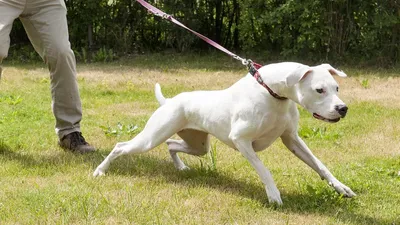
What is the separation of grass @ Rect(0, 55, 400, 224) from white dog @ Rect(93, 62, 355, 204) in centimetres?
21

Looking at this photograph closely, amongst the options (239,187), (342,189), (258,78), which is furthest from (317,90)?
(239,187)

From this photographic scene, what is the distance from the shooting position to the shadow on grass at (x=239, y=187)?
4.09m

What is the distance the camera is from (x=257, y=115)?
417cm

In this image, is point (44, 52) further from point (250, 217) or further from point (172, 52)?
point (172, 52)

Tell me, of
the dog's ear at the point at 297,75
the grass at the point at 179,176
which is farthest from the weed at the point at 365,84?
the dog's ear at the point at 297,75

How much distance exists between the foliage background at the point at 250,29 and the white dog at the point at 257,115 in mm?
7141

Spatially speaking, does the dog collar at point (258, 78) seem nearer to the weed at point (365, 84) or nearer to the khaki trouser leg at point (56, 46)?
the khaki trouser leg at point (56, 46)

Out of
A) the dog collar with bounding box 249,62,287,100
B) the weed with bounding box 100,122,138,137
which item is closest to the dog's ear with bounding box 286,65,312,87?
the dog collar with bounding box 249,62,287,100

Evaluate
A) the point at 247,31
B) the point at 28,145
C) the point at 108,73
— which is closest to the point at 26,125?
the point at 28,145

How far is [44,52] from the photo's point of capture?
554 centimetres

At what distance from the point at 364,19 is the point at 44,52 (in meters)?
7.60

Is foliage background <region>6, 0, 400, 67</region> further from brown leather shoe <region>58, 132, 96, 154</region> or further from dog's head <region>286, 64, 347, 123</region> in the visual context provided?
dog's head <region>286, 64, 347, 123</region>

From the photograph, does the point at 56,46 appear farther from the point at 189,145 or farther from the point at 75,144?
the point at 189,145

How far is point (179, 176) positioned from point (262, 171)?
90 centimetres
